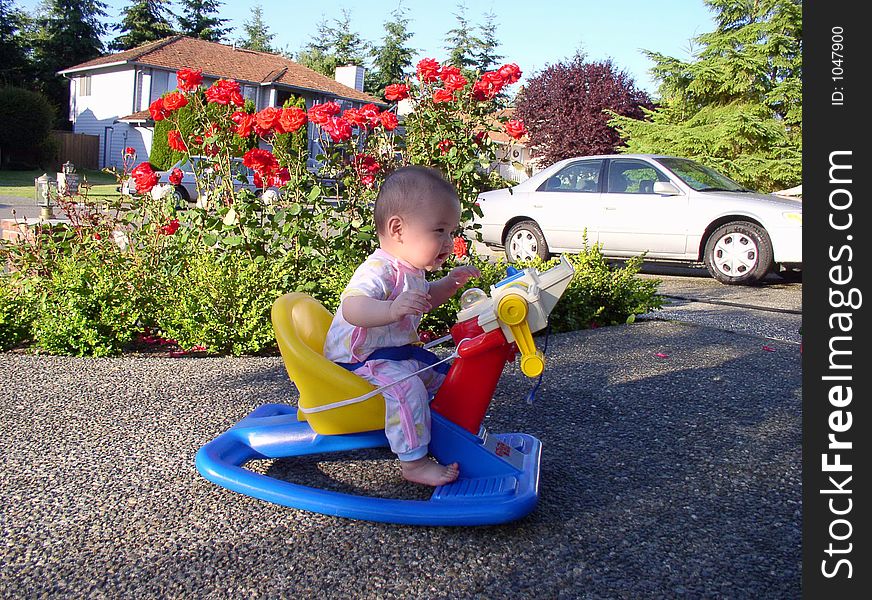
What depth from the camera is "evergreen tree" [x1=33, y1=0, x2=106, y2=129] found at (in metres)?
45.3

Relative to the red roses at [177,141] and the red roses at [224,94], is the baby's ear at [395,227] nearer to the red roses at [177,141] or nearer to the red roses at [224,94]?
the red roses at [224,94]

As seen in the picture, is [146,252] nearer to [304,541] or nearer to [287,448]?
[287,448]

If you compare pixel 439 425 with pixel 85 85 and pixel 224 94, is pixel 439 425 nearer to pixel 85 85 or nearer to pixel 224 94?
pixel 224 94

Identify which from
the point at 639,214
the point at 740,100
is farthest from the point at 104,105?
the point at 639,214

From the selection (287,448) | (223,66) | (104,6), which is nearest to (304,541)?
(287,448)

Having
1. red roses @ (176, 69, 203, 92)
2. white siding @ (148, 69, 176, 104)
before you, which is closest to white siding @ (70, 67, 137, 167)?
white siding @ (148, 69, 176, 104)

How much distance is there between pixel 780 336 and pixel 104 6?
54919 mm

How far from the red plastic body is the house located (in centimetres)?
3497

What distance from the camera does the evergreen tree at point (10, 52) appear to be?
140 feet

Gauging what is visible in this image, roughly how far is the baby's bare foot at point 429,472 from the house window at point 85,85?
143 ft

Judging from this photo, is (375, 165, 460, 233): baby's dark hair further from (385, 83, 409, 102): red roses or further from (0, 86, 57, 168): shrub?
(0, 86, 57, 168): shrub

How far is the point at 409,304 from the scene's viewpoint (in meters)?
2.43

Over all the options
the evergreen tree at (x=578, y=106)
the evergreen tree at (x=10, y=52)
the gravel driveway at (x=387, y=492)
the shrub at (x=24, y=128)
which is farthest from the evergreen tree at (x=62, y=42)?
the gravel driveway at (x=387, y=492)

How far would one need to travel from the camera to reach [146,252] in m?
5.26
